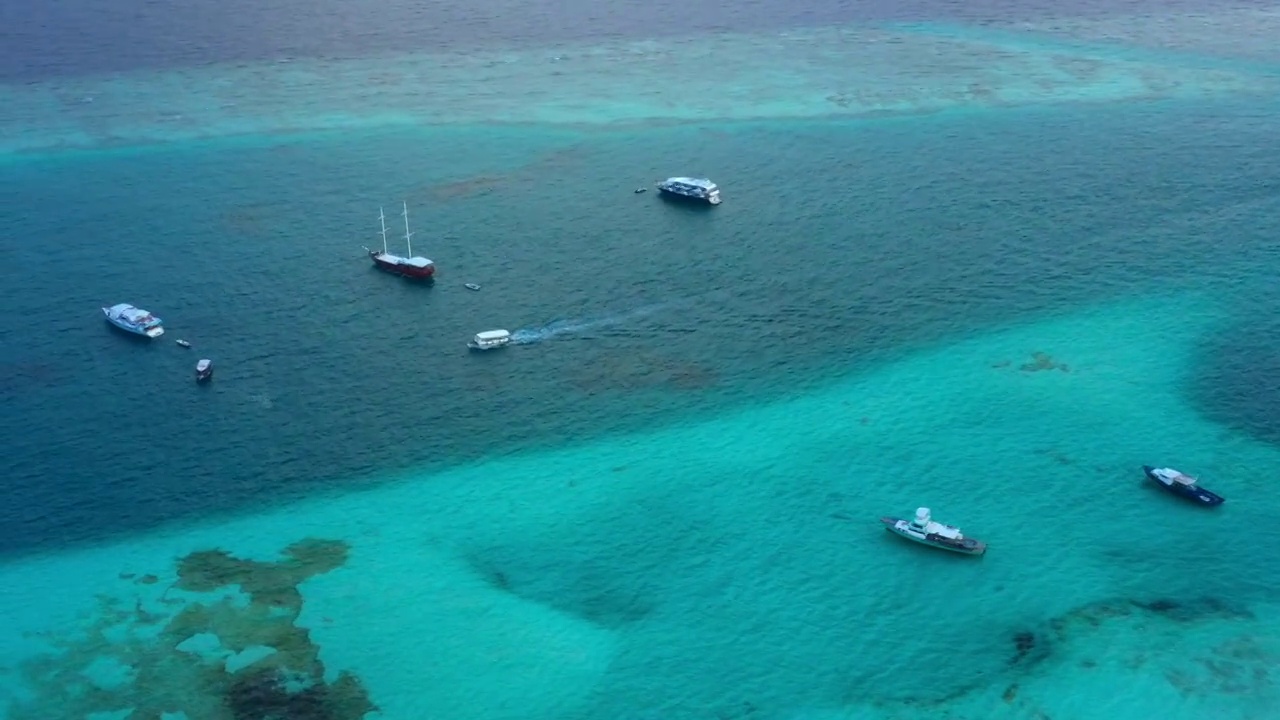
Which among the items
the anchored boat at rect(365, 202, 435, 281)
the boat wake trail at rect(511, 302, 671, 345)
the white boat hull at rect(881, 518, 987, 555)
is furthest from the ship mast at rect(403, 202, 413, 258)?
→ the white boat hull at rect(881, 518, 987, 555)

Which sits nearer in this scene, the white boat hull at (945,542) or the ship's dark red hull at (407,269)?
the white boat hull at (945,542)

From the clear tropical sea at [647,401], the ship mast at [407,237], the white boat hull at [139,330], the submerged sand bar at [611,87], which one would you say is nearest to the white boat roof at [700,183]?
the clear tropical sea at [647,401]

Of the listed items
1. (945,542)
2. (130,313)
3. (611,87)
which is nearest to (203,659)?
(945,542)

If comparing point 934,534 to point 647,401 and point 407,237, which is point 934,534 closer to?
point 647,401

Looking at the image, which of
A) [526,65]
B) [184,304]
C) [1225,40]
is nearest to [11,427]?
[184,304]

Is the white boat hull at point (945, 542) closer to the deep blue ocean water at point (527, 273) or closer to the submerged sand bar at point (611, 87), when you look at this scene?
the deep blue ocean water at point (527, 273)

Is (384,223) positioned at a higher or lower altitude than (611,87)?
lower
